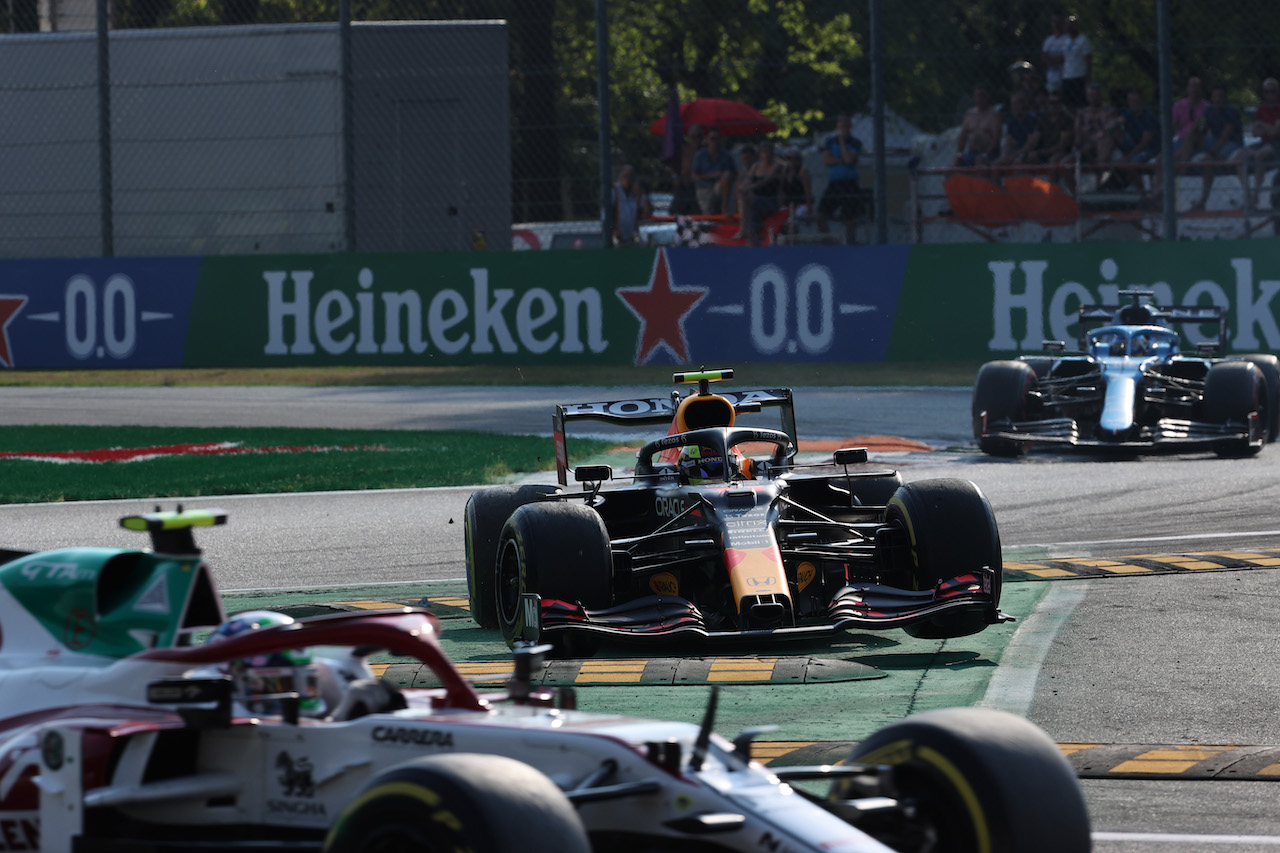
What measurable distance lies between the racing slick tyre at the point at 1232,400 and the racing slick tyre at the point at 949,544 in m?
7.42

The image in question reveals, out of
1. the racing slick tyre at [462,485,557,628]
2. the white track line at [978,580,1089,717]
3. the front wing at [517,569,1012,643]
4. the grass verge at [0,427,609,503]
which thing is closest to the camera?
the white track line at [978,580,1089,717]

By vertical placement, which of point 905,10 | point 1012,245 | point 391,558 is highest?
point 905,10

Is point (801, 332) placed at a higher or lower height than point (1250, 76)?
lower

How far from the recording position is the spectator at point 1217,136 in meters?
20.9

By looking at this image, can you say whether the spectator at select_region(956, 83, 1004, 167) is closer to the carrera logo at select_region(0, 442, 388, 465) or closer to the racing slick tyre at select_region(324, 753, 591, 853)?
Answer: the carrera logo at select_region(0, 442, 388, 465)

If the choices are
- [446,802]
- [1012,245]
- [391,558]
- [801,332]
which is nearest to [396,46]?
[801,332]

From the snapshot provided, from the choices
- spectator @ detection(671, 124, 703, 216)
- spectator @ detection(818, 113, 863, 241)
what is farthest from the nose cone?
spectator @ detection(671, 124, 703, 216)

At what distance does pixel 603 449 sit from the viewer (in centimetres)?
1609

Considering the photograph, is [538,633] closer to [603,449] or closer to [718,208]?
[603,449]

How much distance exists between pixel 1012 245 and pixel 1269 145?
3.23 m

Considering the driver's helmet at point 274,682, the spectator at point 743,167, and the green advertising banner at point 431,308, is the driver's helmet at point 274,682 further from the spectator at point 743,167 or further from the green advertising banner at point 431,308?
the spectator at point 743,167

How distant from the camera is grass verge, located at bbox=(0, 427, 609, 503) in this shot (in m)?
14.1

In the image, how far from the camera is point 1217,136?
21.0m

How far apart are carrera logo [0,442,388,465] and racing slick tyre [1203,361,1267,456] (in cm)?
718
